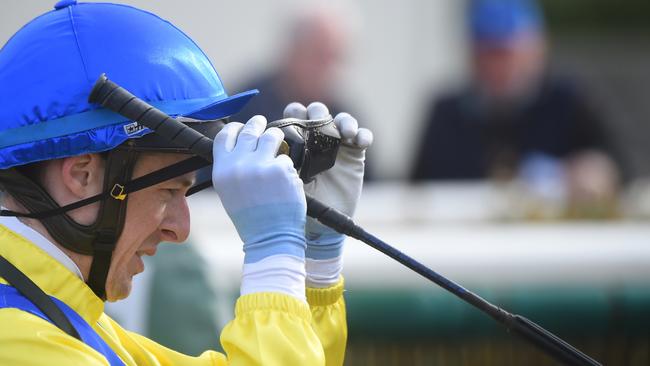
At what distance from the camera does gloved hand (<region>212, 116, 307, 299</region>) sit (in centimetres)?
241

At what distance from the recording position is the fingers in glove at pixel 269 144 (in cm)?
243

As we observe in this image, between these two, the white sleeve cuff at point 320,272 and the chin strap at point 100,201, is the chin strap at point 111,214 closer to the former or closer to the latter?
the chin strap at point 100,201

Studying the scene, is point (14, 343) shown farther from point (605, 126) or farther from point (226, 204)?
point (605, 126)

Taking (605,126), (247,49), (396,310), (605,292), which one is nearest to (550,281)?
(605,292)

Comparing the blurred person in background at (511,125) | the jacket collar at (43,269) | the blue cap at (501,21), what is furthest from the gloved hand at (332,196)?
the blue cap at (501,21)

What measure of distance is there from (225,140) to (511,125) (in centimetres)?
479

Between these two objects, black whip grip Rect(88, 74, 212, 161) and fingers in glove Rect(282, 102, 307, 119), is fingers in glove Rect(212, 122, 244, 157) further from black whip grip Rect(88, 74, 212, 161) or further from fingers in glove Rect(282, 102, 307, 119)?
fingers in glove Rect(282, 102, 307, 119)

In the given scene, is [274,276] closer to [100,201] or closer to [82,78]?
[100,201]

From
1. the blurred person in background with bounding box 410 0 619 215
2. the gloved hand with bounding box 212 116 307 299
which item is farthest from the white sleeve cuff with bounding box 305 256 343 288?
the blurred person in background with bounding box 410 0 619 215

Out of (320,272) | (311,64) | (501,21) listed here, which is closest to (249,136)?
(320,272)

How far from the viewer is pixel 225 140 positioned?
246 cm

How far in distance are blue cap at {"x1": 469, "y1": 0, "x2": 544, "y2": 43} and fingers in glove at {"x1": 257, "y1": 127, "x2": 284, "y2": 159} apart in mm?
5088

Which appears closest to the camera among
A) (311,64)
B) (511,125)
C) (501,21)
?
(511,125)

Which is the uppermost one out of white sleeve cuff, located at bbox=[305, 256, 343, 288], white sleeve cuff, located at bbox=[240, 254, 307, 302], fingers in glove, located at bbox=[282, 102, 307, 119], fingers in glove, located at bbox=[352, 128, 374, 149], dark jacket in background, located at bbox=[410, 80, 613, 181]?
fingers in glove, located at bbox=[282, 102, 307, 119]
